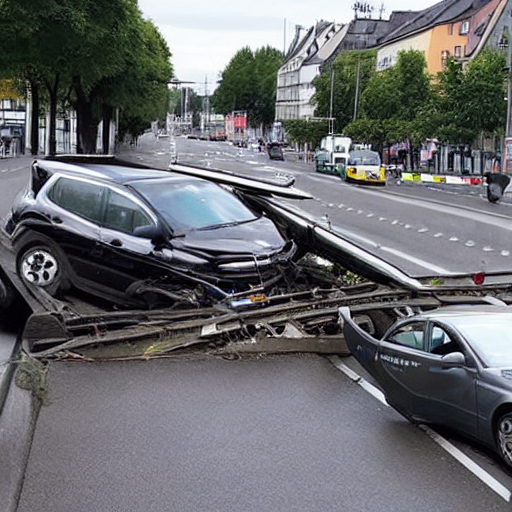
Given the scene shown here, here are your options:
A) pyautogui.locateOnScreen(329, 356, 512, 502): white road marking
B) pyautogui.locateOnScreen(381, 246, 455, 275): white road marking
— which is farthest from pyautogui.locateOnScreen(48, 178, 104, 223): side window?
pyautogui.locateOnScreen(381, 246, 455, 275): white road marking

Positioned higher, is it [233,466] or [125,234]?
[125,234]

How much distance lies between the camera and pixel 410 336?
770 centimetres

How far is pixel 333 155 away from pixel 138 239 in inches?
1919

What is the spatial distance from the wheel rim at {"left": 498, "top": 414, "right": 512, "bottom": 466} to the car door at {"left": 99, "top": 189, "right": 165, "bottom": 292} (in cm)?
546

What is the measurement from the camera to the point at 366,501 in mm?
5992

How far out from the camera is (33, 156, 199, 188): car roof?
11984mm

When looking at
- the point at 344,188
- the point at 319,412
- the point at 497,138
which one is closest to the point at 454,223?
the point at 344,188

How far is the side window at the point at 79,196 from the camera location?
38.0 ft

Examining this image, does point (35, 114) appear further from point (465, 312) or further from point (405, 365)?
point (405, 365)

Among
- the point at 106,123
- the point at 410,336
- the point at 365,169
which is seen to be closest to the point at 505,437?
the point at 410,336

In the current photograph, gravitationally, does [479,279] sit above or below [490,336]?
below

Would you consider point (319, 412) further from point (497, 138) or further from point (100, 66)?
point (497, 138)

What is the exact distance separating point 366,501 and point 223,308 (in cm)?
479

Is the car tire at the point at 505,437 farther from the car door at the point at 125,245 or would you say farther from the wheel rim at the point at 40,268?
the wheel rim at the point at 40,268
